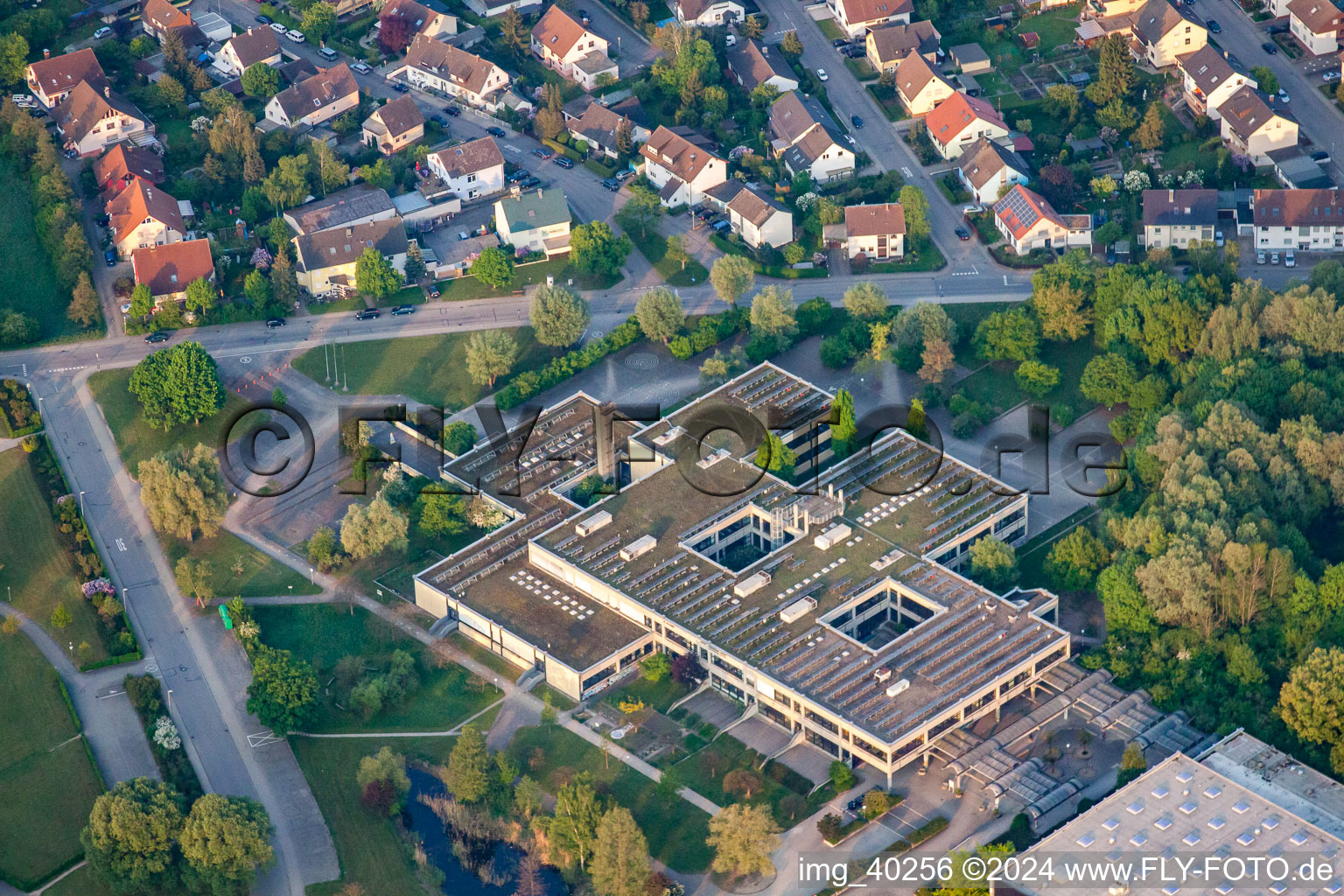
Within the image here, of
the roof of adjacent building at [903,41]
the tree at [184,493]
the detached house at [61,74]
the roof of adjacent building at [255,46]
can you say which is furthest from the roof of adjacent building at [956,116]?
the detached house at [61,74]

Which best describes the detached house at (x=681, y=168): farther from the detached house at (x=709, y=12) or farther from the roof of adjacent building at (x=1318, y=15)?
the roof of adjacent building at (x=1318, y=15)

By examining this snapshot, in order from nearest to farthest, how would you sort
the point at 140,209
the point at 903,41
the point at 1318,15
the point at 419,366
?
the point at 419,366 < the point at 140,209 < the point at 1318,15 < the point at 903,41

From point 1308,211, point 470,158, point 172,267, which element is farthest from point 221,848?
point 1308,211

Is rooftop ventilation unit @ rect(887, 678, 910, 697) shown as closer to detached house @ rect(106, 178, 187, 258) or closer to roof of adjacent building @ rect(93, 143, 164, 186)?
detached house @ rect(106, 178, 187, 258)

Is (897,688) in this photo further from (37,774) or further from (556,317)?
(37,774)

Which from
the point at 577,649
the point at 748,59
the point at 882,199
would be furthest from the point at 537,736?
the point at 748,59
